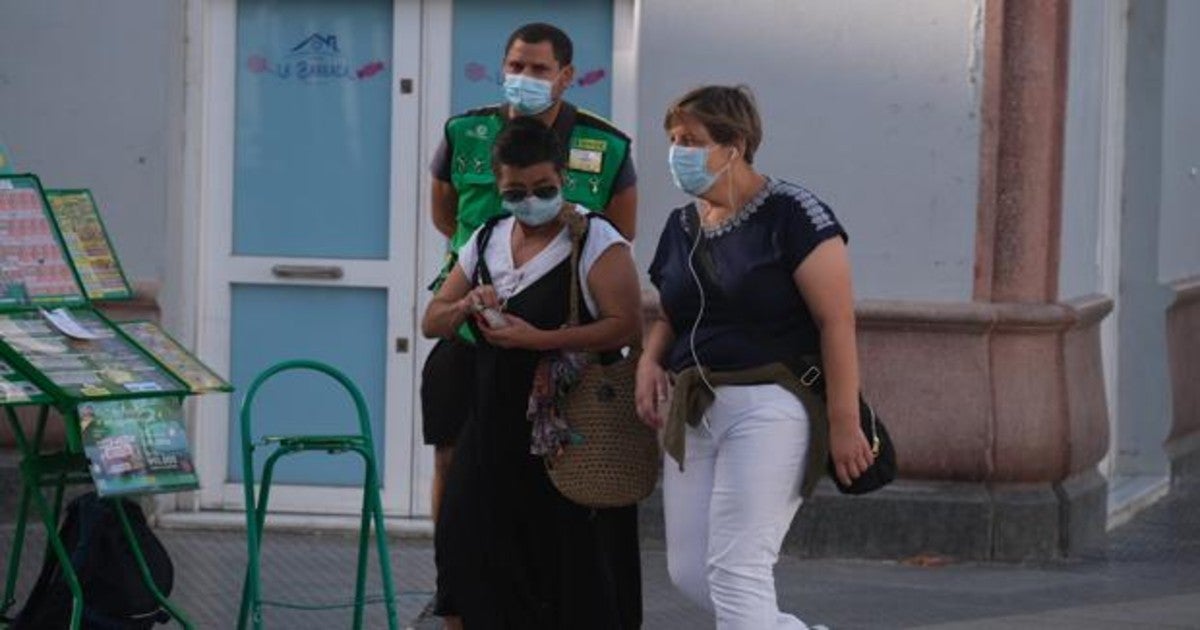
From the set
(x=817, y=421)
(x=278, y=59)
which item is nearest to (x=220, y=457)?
(x=278, y=59)

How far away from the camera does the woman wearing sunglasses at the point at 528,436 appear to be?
7223 mm

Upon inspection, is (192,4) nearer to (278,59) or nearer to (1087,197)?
(278,59)

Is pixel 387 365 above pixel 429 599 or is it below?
above

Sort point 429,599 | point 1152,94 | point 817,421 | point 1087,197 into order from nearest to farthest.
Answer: point 817,421
point 429,599
point 1087,197
point 1152,94

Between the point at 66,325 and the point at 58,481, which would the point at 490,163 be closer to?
the point at 66,325

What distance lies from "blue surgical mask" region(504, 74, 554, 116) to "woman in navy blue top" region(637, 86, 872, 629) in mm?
826

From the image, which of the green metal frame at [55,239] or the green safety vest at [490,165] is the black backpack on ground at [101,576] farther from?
the green safety vest at [490,165]

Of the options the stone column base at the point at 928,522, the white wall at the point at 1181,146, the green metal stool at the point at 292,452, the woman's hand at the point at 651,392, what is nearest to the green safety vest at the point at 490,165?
the green metal stool at the point at 292,452

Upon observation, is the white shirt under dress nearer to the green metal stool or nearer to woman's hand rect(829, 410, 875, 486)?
the green metal stool

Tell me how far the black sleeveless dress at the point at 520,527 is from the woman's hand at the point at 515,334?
3.5 inches

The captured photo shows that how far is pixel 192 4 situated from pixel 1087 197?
3.62m

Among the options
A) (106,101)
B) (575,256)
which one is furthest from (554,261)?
(106,101)

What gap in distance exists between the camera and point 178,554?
9.94m

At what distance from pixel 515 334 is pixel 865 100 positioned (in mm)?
3183
